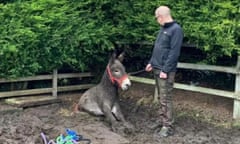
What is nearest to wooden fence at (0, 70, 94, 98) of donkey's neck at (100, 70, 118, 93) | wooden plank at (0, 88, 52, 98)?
wooden plank at (0, 88, 52, 98)

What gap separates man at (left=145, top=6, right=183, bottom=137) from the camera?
5.49 metres

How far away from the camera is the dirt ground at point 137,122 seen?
5.53m

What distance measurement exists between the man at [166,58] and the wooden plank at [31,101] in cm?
250

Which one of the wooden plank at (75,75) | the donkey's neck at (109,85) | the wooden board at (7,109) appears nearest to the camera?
the donkey's neck at (109,85)

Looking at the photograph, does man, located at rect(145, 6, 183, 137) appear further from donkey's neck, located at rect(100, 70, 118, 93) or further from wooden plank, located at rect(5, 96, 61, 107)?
wooden plank, located at rect(5, 96, 61, 107)

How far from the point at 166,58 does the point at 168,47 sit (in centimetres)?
16

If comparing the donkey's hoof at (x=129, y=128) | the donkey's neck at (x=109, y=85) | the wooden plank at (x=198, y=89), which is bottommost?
the donkey's hoof at (x=129, y=128)

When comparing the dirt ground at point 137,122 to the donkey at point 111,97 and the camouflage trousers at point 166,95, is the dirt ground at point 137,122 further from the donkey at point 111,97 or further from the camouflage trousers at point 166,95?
the camouflage trousers at point 166,95

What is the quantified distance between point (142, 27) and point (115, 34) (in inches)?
27.7

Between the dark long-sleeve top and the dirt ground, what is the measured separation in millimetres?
1079

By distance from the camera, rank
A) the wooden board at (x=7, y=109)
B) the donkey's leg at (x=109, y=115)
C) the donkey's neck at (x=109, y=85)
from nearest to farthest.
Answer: the donkey's leg at (x=109, y=115)
the donkey's neck at (x=109, y=85)
the wooden board at (x=7, y=109)

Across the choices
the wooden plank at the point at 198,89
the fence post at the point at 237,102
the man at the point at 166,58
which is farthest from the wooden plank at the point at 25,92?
the fence post at the point at 237,102

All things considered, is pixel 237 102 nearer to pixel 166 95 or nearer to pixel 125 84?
pixel 166 95

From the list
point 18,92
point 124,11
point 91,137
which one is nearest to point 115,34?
point 124,11
